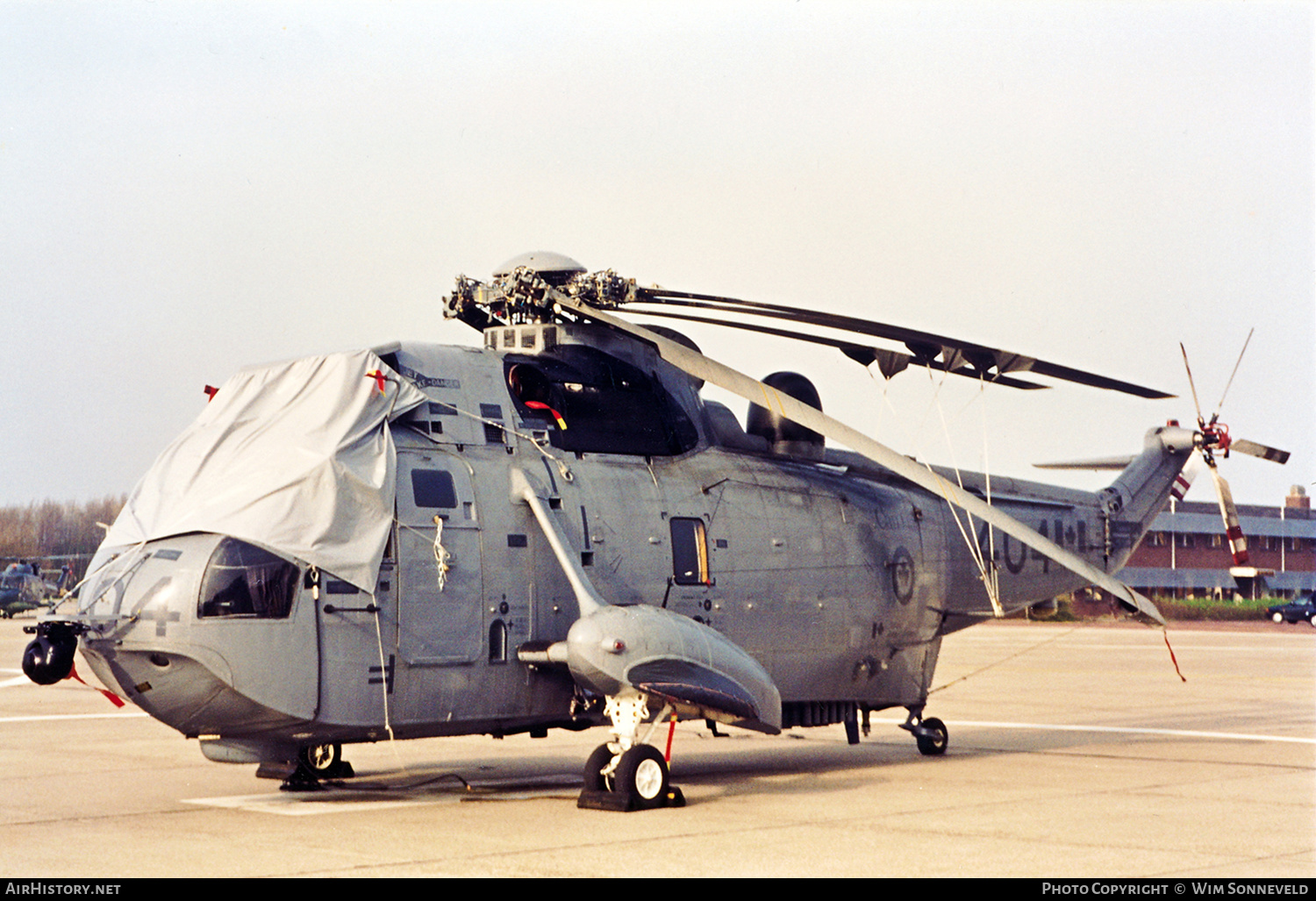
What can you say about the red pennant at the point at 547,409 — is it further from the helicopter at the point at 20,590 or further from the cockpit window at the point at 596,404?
the helicopter at the point at 20,590

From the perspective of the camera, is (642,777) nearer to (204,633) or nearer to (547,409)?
(547,409)

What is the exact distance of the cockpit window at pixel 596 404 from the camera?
13.9 meters

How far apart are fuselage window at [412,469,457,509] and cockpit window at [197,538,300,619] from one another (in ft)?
4.58

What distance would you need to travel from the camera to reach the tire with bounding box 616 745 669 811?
12.1 metres

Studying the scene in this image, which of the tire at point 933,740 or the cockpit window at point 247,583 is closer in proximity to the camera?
the cockpit window at point 247,583

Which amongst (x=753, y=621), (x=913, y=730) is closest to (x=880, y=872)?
(x=753, y=621)

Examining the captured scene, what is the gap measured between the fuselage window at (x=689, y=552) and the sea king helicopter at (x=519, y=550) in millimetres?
37

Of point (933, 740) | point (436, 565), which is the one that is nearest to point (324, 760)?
point (436, 565)

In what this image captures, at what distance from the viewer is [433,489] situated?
496 inches

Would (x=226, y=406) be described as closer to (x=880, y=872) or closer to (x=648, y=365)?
(x=648, y=365)

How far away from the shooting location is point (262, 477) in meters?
12.0

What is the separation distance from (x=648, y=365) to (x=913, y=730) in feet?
19.6

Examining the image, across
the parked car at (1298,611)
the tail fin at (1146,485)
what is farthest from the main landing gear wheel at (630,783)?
the parked car at (1298,611)

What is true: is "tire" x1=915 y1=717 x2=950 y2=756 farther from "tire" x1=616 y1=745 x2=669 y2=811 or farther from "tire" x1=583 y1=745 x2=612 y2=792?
"tire" x1=583 y1=745 x2=612 y2=792
